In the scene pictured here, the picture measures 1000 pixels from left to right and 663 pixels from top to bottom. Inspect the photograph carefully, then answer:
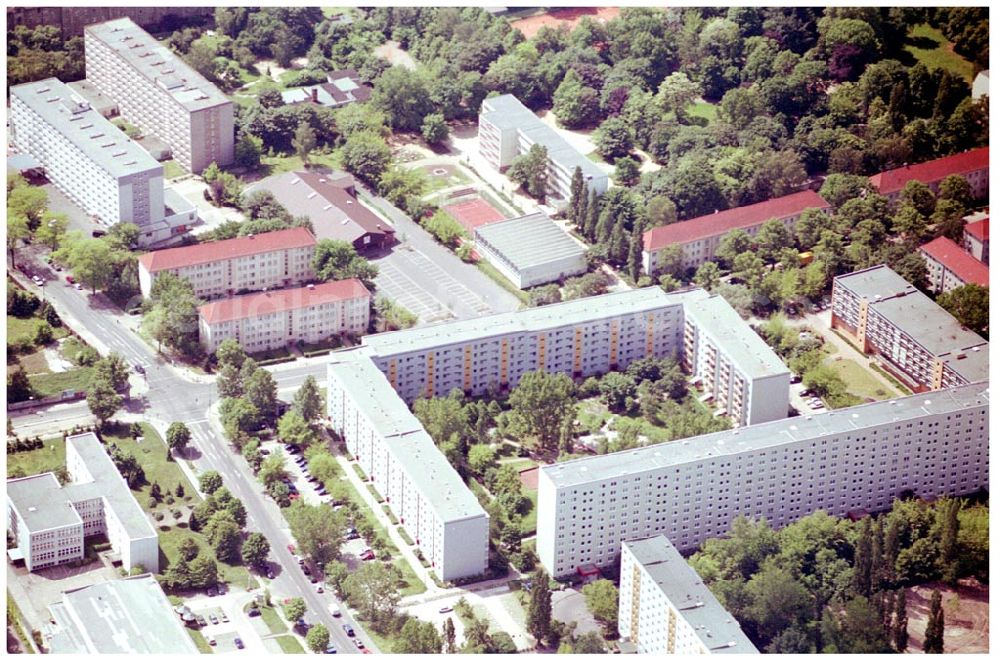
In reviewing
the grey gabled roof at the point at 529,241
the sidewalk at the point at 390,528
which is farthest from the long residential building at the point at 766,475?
the grey gabled roof at the point at 529,241

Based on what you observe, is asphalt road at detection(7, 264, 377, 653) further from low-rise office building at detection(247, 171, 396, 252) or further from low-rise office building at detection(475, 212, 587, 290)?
low-rise office building at detection(475, 212, 587, 290)

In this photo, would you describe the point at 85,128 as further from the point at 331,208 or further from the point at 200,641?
the point at 200,641

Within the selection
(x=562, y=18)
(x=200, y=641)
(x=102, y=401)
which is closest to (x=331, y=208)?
(x=102, y=401)

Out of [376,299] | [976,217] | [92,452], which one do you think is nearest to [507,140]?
[376,299]

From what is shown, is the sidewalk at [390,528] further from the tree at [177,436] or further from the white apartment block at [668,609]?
the white apartment block at [668,609]

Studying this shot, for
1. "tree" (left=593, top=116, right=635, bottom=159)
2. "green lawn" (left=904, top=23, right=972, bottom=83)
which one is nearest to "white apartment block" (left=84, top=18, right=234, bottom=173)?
"tree" (left=593, top=116, right=635, bottom=159)

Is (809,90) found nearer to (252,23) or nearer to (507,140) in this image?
(507,140)
